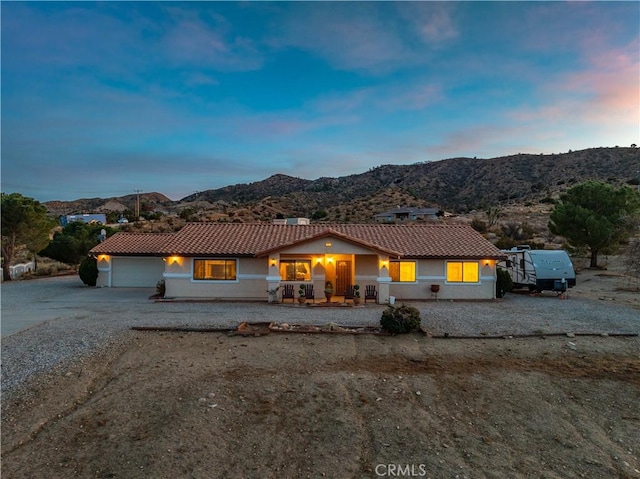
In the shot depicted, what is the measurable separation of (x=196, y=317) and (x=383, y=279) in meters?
9.03

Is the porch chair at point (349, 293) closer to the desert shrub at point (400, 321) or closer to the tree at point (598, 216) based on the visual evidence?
the desert shrub at point (400, 321)

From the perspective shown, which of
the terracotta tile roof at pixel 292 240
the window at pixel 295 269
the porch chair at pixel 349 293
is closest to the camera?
the porch chair at pixel 349 293

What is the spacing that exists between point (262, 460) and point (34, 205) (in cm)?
3040

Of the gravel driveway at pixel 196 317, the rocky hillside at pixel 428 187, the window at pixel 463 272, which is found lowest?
the gravel driveway at pixel 196 317

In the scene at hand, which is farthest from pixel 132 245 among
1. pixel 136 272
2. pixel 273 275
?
pixel 273 275

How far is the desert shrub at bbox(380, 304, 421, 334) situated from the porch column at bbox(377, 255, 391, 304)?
563 centimetres

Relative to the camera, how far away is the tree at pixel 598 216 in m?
29.1

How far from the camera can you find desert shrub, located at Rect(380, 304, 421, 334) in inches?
506

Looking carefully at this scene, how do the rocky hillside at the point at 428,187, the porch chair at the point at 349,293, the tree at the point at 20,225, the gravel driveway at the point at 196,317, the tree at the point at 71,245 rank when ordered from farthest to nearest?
the rocky hillside at the point at 428,187 → the tree at the point at 71,245 → the tree at the point at 20,225 → the porch chair at the point at 349,293 → the gravel driveway at the point at 196,317

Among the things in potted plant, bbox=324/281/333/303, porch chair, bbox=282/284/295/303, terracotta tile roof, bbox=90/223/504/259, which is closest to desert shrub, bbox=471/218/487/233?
terracotta tile roof, bbox=90/223/504/259

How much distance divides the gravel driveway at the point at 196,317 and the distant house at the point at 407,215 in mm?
38099

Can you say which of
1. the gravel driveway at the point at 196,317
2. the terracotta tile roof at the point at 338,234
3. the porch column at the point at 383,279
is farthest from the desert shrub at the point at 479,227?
the porch column at the point at 383,279

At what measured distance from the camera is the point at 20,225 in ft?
87.8

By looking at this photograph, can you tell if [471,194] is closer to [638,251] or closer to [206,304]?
[638,251]
